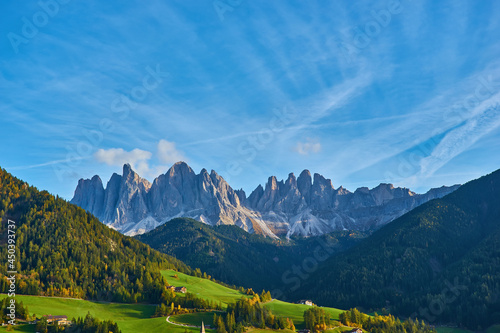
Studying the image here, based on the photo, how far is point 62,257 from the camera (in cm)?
16438

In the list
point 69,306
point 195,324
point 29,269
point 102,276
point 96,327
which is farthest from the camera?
point 102,276

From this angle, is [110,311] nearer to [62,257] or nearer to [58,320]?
[58,320]

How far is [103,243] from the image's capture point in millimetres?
193000

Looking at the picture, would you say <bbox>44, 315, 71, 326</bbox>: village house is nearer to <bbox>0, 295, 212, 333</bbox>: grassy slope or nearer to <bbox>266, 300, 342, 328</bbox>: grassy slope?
<bbox>0, 295, 212, 333</bbox>: grassy slope

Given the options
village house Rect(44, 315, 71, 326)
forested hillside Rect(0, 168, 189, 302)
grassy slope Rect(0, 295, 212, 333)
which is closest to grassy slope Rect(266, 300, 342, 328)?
Answer: grassy slope Rect(0, 295, 212, 333)

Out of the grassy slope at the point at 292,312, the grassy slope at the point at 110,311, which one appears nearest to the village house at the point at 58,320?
the grassy slope at the point at 110,311

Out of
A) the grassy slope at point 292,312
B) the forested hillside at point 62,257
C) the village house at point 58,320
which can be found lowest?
the grassy slope at point 292,312

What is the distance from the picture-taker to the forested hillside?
150 meters

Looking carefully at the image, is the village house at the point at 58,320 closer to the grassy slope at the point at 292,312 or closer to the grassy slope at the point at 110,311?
the grassy slope at the point at 110,311

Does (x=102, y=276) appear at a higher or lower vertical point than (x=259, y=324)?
higher

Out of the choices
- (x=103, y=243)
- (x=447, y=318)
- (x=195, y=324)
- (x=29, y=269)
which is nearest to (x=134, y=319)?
(x=195, y=324)

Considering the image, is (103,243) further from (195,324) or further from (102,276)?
(195,324)

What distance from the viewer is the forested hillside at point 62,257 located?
150 metres

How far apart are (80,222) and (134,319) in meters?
80.9
